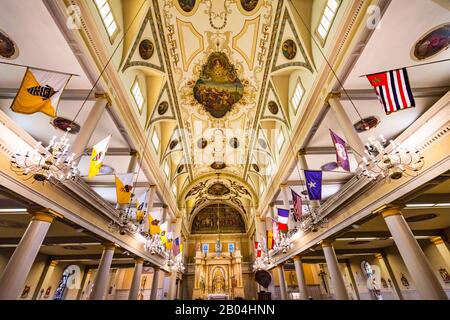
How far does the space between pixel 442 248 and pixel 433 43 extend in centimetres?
1208

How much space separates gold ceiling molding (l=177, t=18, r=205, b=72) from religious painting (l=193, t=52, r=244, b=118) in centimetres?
103

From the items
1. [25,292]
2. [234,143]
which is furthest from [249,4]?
[25,292]

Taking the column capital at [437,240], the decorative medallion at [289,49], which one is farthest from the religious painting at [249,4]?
the column capital at [437,240]

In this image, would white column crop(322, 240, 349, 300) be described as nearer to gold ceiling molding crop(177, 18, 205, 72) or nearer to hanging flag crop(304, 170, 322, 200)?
hanging flag crop(304, 170, 322, 200)

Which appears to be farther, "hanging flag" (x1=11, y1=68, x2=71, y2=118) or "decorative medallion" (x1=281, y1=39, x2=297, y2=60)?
"decorative medallion" (x1=281, y1=39, x2=297, y2=60)

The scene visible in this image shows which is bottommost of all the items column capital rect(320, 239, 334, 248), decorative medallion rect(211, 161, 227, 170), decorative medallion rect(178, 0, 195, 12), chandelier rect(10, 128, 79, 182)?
column capital rect(320, 239, 334, 248)

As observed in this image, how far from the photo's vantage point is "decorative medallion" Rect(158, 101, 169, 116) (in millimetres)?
14972

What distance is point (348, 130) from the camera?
828 cm

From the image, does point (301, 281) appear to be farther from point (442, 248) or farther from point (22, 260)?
point (22, 260)

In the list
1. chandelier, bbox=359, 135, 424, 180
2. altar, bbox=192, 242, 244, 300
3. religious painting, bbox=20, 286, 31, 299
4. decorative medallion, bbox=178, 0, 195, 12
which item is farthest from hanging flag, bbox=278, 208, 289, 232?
altar, bbox=192, 242, 244, 300

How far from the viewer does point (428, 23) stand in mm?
7270

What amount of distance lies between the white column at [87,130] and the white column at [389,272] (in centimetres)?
2180
